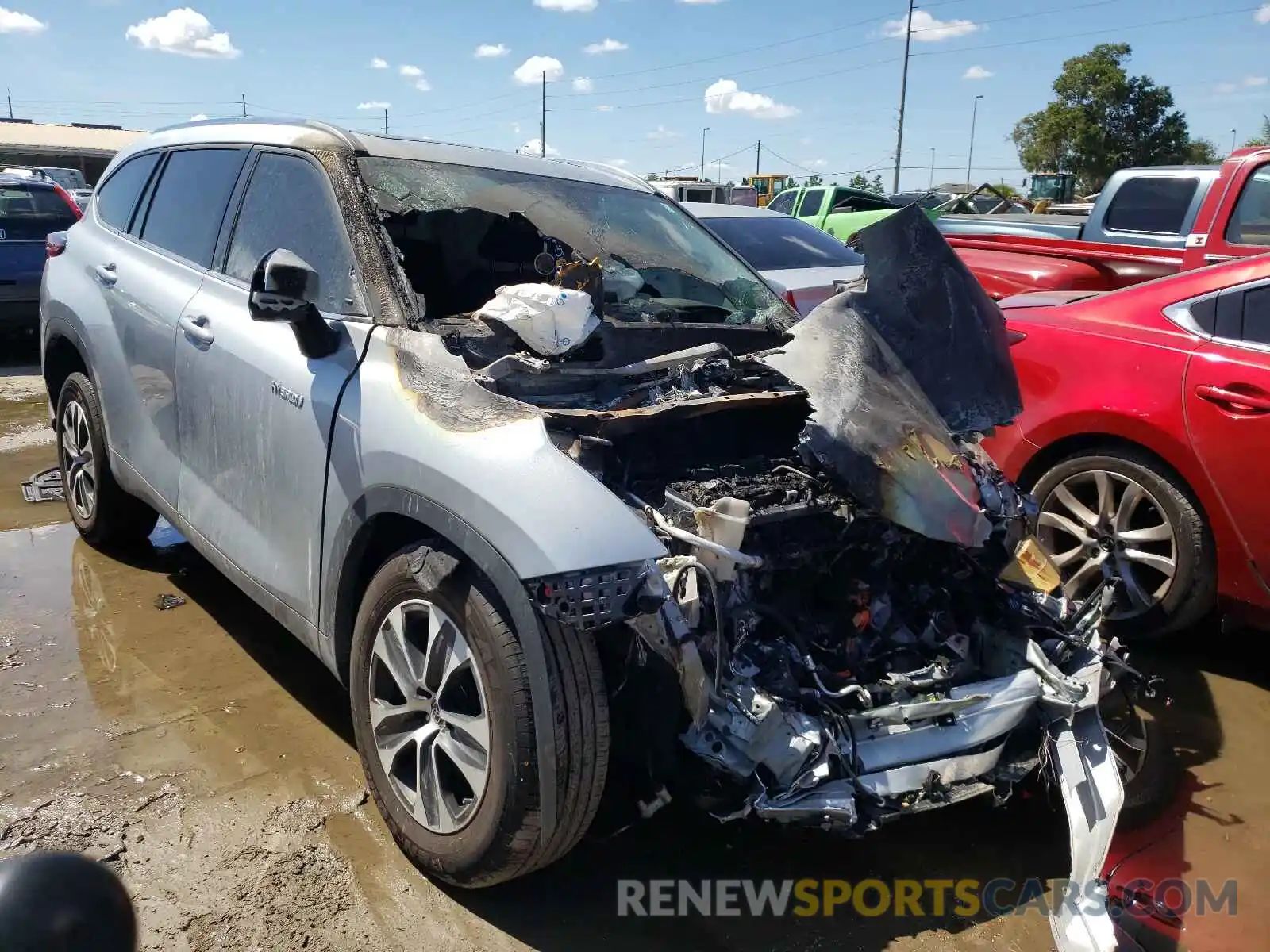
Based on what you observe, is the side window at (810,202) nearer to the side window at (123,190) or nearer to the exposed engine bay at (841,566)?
the side window at (123,190)

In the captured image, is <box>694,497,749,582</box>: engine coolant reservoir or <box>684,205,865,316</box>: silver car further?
<box>684,205,865,316</box>: silver car

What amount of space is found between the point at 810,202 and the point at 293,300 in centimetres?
1539

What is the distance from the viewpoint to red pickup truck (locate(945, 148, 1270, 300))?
6.53 metres

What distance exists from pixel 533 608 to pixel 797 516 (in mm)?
812

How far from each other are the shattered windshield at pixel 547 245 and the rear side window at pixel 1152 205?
15.5 ft

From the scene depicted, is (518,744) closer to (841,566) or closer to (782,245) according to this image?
(841,566)

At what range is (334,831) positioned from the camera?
9.16ft

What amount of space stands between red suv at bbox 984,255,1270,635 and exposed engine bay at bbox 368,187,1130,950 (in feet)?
3.08

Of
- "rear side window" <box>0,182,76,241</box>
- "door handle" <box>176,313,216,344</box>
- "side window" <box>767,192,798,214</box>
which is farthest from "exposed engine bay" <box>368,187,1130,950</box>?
"side window" <box>767,192,798,214</box>

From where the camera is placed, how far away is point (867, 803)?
2311mm

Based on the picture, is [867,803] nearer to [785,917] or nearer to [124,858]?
[785,917]

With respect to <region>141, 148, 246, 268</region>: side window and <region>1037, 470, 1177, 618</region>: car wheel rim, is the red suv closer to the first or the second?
<region>1037, 470, 1177, 618</region>: car wheel rim

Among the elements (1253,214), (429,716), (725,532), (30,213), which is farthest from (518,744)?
(30,213)

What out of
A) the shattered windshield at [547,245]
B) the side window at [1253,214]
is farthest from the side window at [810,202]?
the shattered windshield at [547,245]
